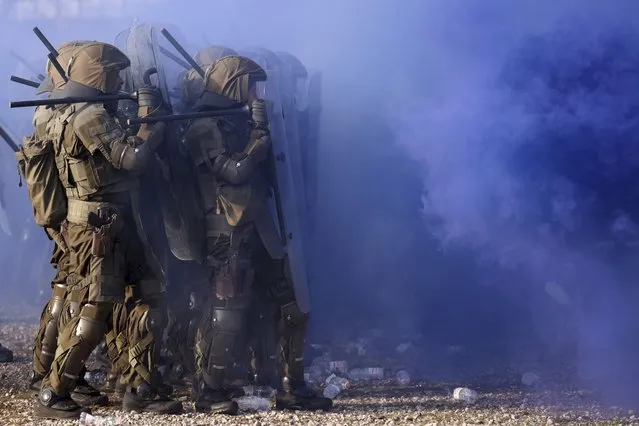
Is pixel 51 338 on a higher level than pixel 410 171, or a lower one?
lower

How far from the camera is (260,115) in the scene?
281 inches

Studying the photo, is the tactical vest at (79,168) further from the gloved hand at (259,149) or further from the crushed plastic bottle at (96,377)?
the crushed plastic bottle at (96,377)

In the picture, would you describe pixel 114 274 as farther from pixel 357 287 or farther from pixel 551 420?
pixel 357 287

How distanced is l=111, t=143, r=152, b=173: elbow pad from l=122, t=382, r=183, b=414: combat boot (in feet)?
4.55

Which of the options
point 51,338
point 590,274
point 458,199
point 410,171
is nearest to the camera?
point 51,338

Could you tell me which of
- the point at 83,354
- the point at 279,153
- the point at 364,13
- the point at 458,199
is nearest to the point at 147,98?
the point at 279,153

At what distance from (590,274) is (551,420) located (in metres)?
2.31

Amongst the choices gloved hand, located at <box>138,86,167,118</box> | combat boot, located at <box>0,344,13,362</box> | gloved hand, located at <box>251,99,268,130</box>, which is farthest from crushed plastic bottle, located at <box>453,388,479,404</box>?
combat boot, located at <box>0,344,13,362</box>

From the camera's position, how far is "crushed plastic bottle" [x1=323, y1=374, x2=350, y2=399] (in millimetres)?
7984

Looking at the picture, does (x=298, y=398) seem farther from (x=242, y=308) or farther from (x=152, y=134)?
(x=152, y=134)

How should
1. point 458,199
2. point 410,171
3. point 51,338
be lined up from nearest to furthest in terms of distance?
point 51,338 < point 458,199 < point 410,171

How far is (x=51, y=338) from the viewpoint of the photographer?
7652 mm

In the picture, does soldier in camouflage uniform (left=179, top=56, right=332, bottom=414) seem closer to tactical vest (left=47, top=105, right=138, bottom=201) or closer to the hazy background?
tactical vest (left=47, top=105, right=138, bottom=201)

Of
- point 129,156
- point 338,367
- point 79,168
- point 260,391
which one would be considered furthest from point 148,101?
point 338,367
